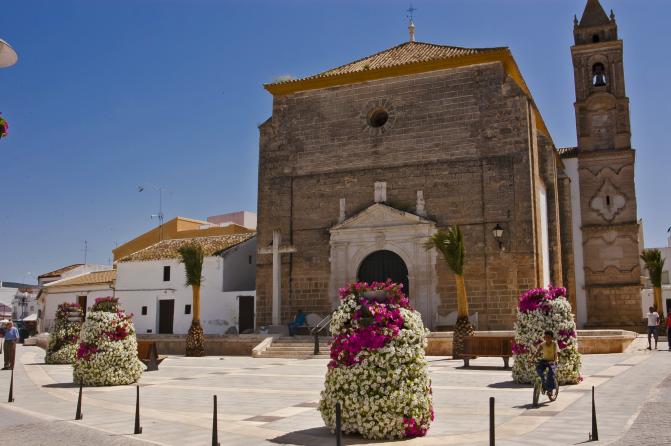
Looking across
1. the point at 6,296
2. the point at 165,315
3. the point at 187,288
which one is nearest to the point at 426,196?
the point at 187,288

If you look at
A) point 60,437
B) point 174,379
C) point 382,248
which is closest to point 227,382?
point 174,379

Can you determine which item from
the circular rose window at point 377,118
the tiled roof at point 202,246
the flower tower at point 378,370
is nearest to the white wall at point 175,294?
the tiled roof at point 202,246

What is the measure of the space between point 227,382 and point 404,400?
7.04 meters

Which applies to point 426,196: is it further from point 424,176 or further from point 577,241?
point 577,241

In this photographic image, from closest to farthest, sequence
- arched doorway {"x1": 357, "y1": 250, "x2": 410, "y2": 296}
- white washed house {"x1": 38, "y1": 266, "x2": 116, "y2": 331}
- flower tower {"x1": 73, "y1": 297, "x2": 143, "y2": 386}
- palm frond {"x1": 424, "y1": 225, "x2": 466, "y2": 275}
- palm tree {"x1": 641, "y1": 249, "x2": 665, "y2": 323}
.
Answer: flower tower {"x1": 73, "y1": 297, "x2": 143, "y2": 386}
palm frond {"x1": 424, "y1": 225, "x2": 466, "y2": 275}
arched doorway {"x1": 357, "y1": 250, "x2": 410, "y2": 296}
palm tree {"x1": 641, "y1": 249, "x2": 665, "y2": 323}
white washed house {"x1": 38, "y1": 266, "x2": 116, "y2": 331}

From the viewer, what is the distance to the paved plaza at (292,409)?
7.20m

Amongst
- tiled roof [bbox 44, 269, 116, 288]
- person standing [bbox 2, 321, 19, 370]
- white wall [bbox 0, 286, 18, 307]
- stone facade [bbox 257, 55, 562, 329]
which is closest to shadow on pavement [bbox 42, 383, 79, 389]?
person standing [bbox 2, 321, 19, 370]

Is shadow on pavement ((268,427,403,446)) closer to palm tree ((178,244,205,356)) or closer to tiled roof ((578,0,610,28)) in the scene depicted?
palm tree ((178,244,205,356))

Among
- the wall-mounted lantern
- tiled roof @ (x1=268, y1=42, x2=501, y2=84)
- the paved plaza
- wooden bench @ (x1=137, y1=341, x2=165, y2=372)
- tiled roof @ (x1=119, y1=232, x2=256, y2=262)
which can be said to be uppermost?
tiled roof @ (x1=268, y1=42, x2=501, y2=84)

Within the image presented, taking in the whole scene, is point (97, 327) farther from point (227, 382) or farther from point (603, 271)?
point (603, 271)

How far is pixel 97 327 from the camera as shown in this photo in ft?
42.0

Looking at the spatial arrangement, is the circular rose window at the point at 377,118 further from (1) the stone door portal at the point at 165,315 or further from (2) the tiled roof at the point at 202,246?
(1) the stone door portal at the point at 165,315

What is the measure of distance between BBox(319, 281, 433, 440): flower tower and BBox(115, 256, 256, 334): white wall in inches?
761

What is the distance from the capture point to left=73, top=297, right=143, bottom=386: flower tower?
12.7m
